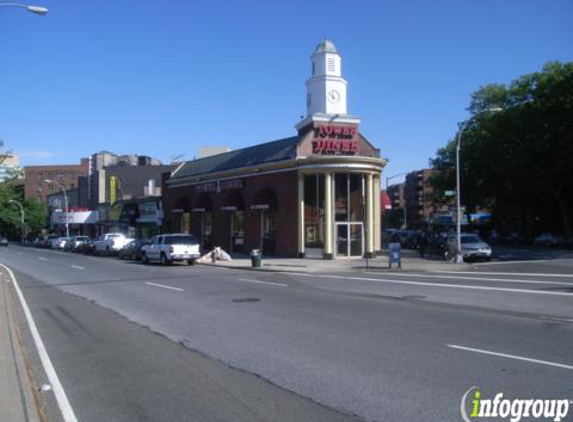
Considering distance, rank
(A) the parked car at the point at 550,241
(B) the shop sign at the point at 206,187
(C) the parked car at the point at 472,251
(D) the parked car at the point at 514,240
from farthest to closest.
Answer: (D) the parked car at the point at 514,240 → (A) the parked car at the point at 550,241 → (B) the shop sign at the point at 206,187 → (C) the parked car at the point at 472,251

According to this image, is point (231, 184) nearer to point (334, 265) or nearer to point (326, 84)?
point (326, 84)

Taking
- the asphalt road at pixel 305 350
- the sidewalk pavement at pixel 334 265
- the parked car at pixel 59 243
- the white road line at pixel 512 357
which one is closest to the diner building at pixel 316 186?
the sidewalk pavement at pixel 334 265

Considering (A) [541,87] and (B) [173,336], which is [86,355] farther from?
(A) [541,87]

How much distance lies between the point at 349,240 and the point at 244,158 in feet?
38.7

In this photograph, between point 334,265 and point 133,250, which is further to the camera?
point 133,250

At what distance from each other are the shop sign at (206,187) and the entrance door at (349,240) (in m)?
12.8

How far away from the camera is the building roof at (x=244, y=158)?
36638mm

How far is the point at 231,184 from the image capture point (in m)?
40.7

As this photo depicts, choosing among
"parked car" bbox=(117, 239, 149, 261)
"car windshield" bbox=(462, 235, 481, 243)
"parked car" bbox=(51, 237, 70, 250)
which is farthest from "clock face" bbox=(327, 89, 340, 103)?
"parked car" bbox=(51, 237, 70, 250)

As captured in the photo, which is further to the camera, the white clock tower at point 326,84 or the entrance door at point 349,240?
the white clock tower at point 326,84

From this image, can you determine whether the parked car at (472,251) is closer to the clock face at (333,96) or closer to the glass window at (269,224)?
the glass window at (269,224)

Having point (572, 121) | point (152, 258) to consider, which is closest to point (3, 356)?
point (152, 258)

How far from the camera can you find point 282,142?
38344 mm

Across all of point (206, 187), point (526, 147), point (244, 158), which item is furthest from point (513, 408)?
point (526, 147)
